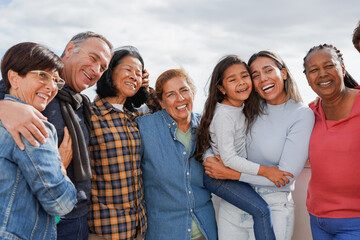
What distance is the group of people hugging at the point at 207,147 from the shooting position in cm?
228

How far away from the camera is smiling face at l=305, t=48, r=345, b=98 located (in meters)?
2.50

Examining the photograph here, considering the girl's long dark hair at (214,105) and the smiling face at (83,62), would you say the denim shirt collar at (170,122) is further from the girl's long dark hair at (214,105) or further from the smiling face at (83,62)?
the smiling face at (83,62)

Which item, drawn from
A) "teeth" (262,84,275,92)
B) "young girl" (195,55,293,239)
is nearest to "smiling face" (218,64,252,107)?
"young girl" (195,55,293,239)

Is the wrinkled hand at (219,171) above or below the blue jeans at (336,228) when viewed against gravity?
above

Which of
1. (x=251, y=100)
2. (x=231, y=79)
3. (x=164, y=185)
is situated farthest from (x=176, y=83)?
(x=164, y=185)

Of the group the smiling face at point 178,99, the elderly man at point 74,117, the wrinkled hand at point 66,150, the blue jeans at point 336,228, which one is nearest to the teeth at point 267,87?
the smiling face at point 178,99

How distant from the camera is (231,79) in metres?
2.82

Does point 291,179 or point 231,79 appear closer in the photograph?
point 291,179

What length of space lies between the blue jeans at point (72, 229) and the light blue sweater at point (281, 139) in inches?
53.6

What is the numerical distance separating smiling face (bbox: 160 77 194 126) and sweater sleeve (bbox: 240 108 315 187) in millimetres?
846

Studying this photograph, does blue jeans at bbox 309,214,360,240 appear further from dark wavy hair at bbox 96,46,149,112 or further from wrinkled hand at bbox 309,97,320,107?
dark wavy hair at bbox 96,46,149,112

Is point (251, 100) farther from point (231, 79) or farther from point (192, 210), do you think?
point (192, 210)

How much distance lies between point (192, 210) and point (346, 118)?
4.89ft

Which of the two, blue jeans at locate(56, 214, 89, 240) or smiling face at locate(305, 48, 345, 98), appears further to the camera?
smiling face at locate(305, 48, 345, 98)
